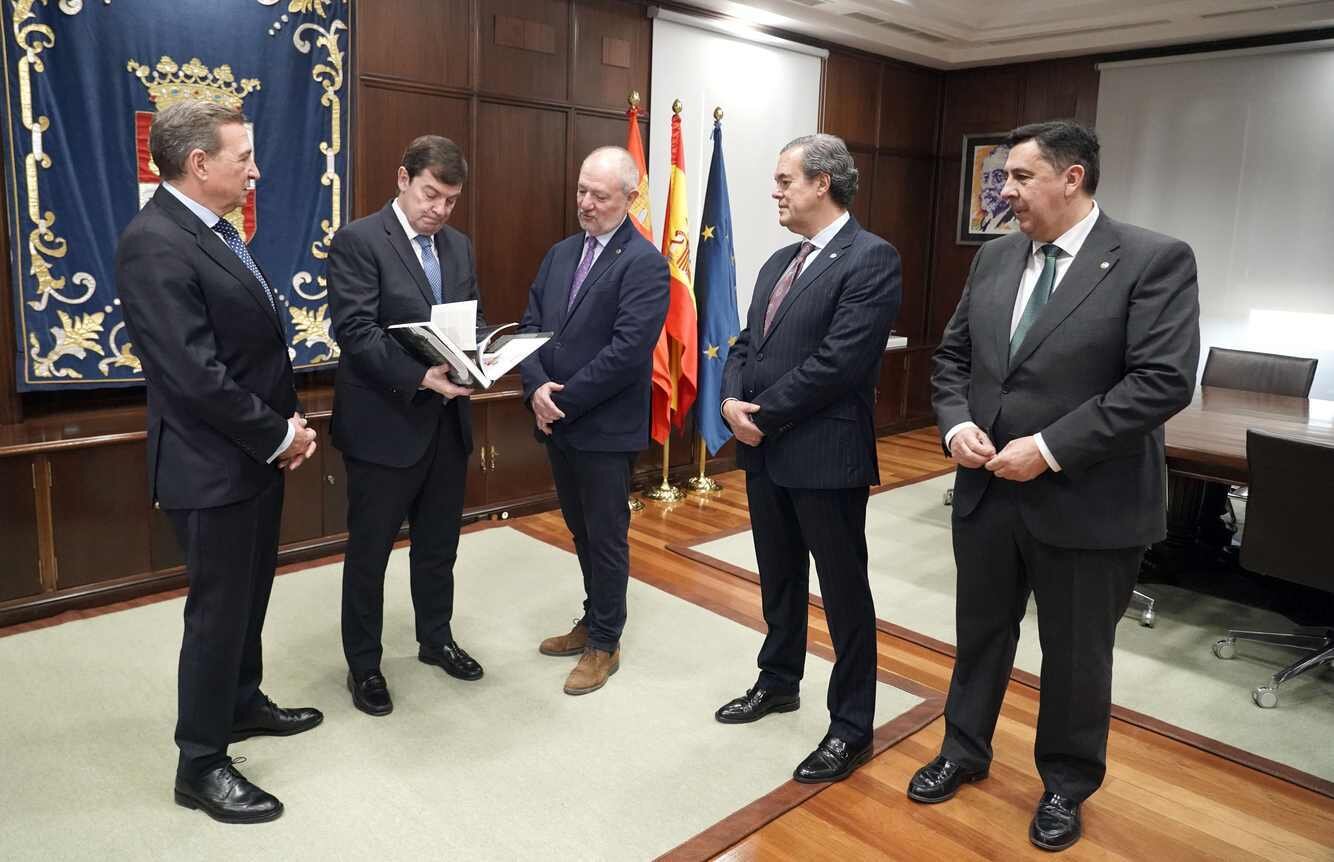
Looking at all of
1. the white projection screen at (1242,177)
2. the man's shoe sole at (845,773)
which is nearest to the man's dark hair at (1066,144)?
the man's shoe sole at (845,773)

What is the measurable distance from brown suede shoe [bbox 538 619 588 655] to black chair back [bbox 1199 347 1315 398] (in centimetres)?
382

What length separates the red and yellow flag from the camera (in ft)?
16.8

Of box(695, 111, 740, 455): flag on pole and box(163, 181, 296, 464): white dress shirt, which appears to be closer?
box(163, 181, 296, 464): white dress shirt

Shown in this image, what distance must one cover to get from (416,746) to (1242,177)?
628 centimetres

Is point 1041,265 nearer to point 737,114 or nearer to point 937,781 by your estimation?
point 937,781

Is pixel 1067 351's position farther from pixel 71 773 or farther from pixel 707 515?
pixel 707 515

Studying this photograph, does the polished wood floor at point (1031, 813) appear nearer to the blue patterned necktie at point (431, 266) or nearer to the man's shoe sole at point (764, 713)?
the man's shoe sole at point (764, 713)

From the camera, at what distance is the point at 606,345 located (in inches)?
119

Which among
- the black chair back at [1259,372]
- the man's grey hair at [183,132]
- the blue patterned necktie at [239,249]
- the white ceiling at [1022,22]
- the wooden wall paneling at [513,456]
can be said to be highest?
the white ceiling at [1022,22]

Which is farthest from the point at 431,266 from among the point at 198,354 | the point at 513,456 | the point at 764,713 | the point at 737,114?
the point at 737,114

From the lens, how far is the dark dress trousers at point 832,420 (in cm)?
247

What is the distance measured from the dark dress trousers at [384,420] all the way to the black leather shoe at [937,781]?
153cm

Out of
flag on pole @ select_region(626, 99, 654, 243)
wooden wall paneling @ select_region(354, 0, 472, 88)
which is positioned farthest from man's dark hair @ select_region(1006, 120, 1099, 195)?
wooden wall paneling @ select_region(354, 0, 472, 88)

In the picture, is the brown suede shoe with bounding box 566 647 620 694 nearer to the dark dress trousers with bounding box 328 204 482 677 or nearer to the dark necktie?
the dark dress trousers with bounding box 328 204 482 677
